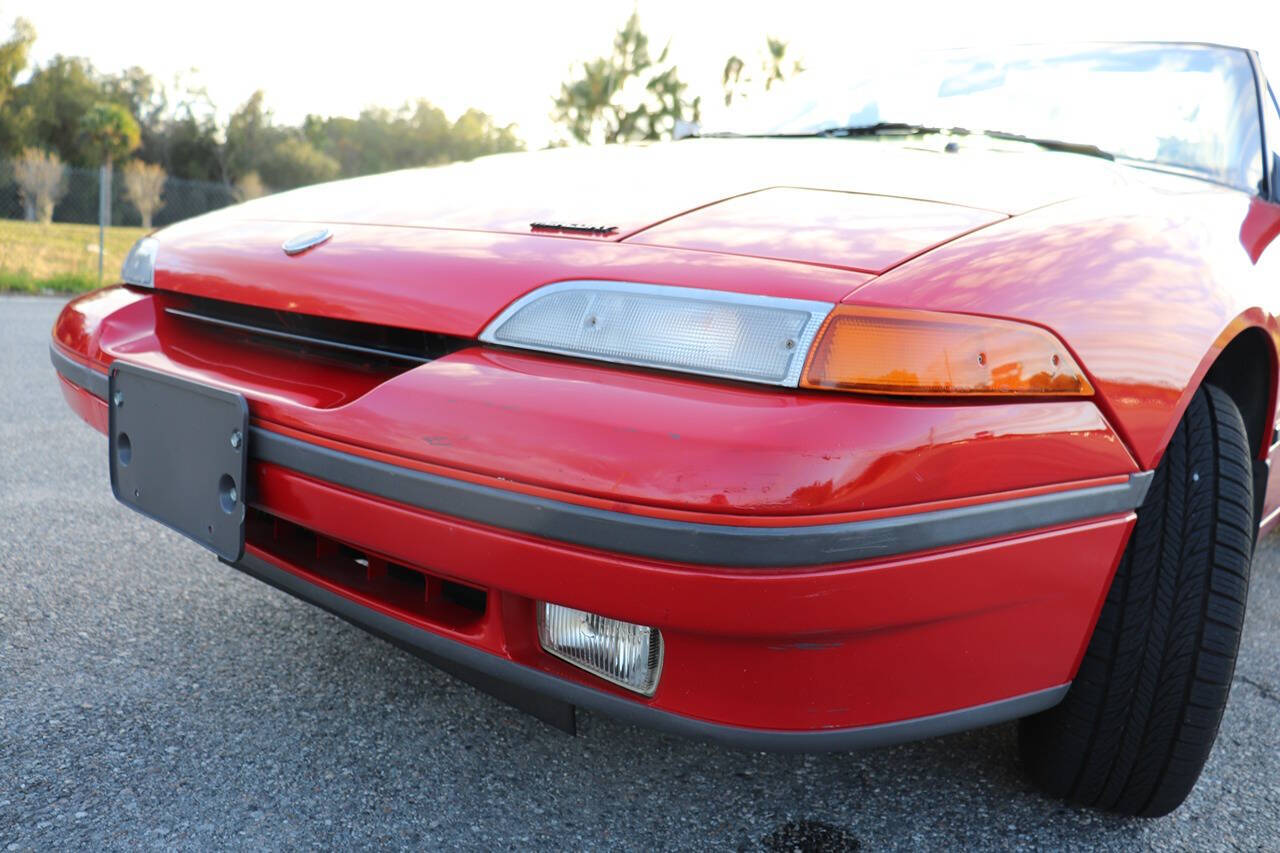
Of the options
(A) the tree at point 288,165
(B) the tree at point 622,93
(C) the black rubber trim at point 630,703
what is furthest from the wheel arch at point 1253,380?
(A) the tree at point 288,165

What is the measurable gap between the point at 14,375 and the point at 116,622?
10.7 ft

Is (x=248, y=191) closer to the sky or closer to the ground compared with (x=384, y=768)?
closer to the ground

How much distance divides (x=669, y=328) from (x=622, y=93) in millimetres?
26436

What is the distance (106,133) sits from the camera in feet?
134

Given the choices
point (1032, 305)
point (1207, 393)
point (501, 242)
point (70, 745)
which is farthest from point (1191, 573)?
point (70, 745)

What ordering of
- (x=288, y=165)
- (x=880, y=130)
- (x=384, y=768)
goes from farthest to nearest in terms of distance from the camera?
1. (x=288, y=165)
2. (x=880, y=130)
3. (x=384, y=768)

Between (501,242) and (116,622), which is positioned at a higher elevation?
(501,242)

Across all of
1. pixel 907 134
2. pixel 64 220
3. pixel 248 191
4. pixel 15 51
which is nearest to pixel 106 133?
pixel 15 51

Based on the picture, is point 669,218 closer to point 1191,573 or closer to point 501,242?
point 501,242

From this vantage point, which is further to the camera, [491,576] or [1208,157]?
[1208,157]

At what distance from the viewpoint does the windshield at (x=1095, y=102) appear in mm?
2031

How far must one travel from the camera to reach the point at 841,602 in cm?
109

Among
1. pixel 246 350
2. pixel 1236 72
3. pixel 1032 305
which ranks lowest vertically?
pixel 246 350

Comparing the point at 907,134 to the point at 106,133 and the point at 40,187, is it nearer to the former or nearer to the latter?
the point at 40,187
